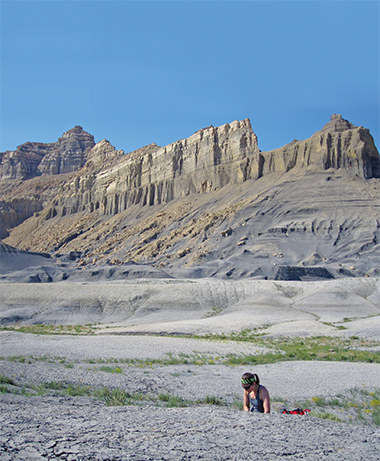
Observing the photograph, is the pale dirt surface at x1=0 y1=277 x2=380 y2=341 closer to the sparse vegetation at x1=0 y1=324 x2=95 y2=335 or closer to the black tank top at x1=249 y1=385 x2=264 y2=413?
the sparse vegetation at x1=0 y1=324 x2=95 y2=335

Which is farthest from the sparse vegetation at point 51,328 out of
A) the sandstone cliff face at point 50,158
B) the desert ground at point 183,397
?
the sandstone cliff face at point 50,158

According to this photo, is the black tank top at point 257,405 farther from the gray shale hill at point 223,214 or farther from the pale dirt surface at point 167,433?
the gray shale hill at point 223,214

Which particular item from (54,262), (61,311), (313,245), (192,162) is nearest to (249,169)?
(192,162)

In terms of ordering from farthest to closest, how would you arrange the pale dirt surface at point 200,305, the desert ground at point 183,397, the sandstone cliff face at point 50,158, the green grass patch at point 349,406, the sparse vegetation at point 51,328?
the sandstone cliff face at point 50,158 → the pale dirt surface at point 200,305 → the sparse vegetation at point 51,328 → the green grass patch at point 349,406 → the desert ground at point 183,397

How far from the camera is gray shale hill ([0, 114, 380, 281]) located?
53750 mm

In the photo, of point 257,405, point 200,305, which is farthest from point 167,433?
point 200,305

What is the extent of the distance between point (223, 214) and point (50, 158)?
127 metres

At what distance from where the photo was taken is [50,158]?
172625 millimetres

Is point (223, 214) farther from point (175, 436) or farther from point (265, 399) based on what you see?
point (175, 436)

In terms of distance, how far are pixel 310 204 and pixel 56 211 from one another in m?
87.2

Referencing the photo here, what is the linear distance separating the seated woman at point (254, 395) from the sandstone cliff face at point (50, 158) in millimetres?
169105

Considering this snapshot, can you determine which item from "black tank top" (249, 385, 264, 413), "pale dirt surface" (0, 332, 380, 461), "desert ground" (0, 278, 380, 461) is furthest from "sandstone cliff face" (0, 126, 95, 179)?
"black tank top" (249, 385, 264, 413)

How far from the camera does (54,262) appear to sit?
78000 millimetres

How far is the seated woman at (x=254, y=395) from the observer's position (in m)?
6.32
